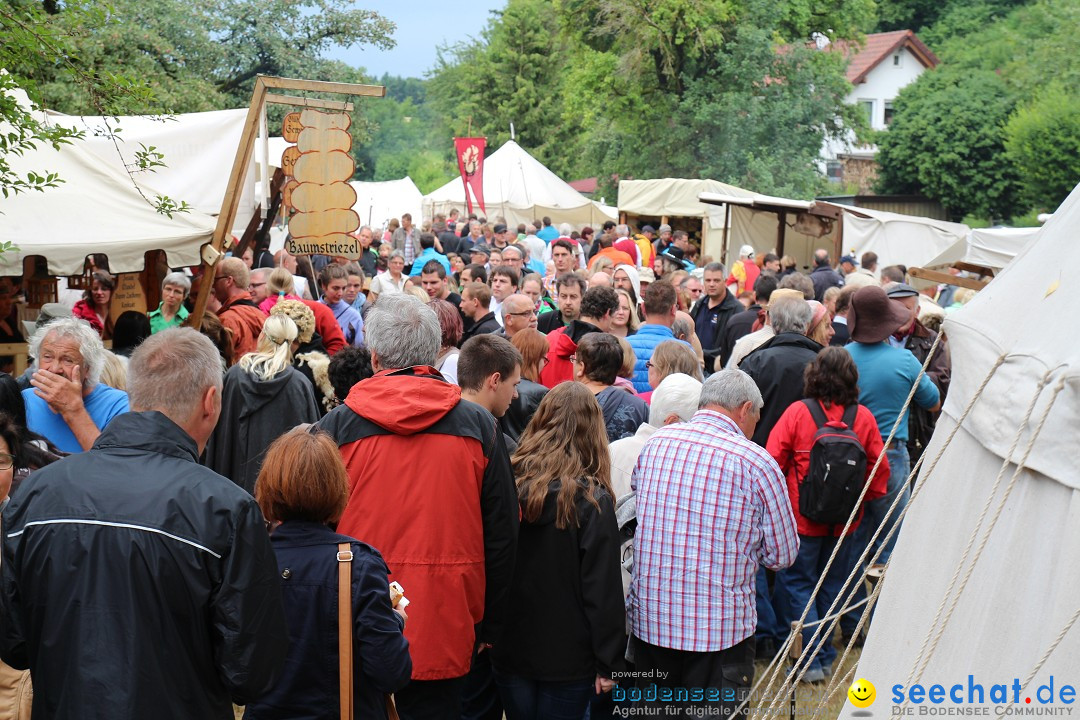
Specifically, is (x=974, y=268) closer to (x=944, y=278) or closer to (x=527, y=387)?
(x=944, y=278)

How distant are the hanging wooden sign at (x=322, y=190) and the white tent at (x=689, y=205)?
17466 millimetres

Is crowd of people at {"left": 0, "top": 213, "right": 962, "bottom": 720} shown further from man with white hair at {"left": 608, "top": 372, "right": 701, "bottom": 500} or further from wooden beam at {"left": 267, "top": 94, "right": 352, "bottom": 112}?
wooden beam at {"left": 267, "top": 94, "right": 352, "bottom": 112}

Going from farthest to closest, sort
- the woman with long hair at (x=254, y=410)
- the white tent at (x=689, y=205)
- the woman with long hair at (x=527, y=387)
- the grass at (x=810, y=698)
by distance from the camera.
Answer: the white tent at (x=689, y=205)
the woman with long hair at (x=254, y=410)
the grass at (x=810, y=698)
the woman with long hair at (x=527, y=387)

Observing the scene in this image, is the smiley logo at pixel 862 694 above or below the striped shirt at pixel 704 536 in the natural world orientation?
below

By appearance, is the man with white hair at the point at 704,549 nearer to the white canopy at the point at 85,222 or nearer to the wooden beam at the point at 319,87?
the white canopy at the point at 85,222

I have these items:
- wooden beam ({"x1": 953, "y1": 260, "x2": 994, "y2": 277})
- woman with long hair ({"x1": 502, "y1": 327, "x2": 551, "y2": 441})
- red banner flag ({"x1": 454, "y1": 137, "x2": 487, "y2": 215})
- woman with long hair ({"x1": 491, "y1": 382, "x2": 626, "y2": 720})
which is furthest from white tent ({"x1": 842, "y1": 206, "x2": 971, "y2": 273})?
woman with long hair ({"x1": 491, "y1": 382, "x2": 626, "y2": 720})

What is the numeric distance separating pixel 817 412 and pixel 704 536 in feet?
5.79

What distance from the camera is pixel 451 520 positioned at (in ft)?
11.8

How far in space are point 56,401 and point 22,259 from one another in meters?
2.32

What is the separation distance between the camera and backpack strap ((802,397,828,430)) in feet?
18.1

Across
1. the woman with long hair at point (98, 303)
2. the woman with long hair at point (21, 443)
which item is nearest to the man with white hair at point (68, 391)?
the woman with long hair at point (21, 443)

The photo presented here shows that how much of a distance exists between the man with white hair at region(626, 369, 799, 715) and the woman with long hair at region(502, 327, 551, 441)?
3.19 feet

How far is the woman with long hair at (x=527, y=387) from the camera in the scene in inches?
204

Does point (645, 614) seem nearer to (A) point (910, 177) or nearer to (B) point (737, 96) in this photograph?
(B) point (737, 96)
